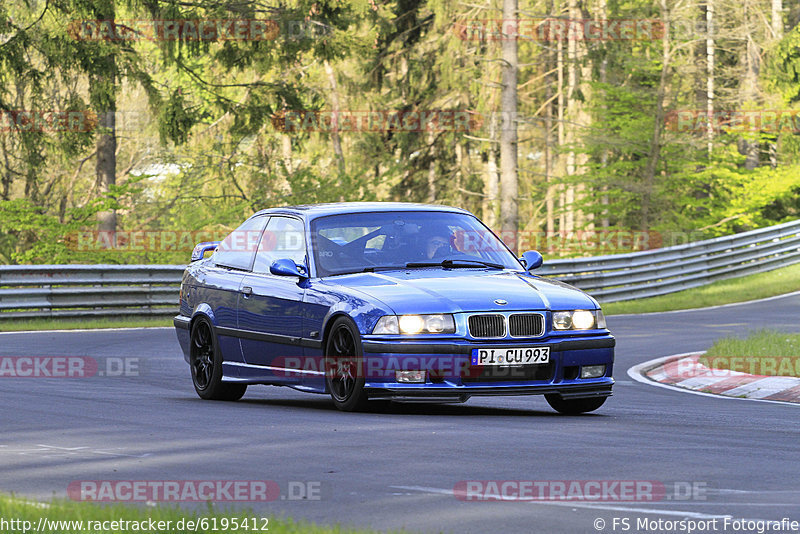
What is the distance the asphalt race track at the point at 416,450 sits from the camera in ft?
19.0

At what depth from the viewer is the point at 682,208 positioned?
40594 millimetres

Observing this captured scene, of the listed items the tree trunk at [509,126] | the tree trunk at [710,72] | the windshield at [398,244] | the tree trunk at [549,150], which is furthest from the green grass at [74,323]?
the tree trunk at [549,150]

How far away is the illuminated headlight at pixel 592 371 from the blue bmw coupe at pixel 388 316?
0.01 metres

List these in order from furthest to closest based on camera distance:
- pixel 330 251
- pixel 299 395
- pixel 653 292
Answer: pixel 653 292, pixel 299 395, pixel 330 251

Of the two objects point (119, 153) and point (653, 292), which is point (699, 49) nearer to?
point (119, 153)

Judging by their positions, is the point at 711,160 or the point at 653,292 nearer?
the point at 653,292

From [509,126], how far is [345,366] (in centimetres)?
2329

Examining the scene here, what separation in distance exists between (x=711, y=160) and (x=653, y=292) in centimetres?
1026

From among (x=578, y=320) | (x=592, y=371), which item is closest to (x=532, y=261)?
(x=578, y=320)

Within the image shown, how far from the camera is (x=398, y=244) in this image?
10500 mm

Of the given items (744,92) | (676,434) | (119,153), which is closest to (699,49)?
(744,92)

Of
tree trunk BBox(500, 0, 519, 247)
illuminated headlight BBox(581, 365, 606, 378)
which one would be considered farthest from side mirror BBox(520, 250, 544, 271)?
tree trunk BBox(500, 0, 519, 247)

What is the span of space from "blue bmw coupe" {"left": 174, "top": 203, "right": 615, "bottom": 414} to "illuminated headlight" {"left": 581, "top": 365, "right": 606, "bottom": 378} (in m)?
0.01

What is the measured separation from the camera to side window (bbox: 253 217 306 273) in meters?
10.7
